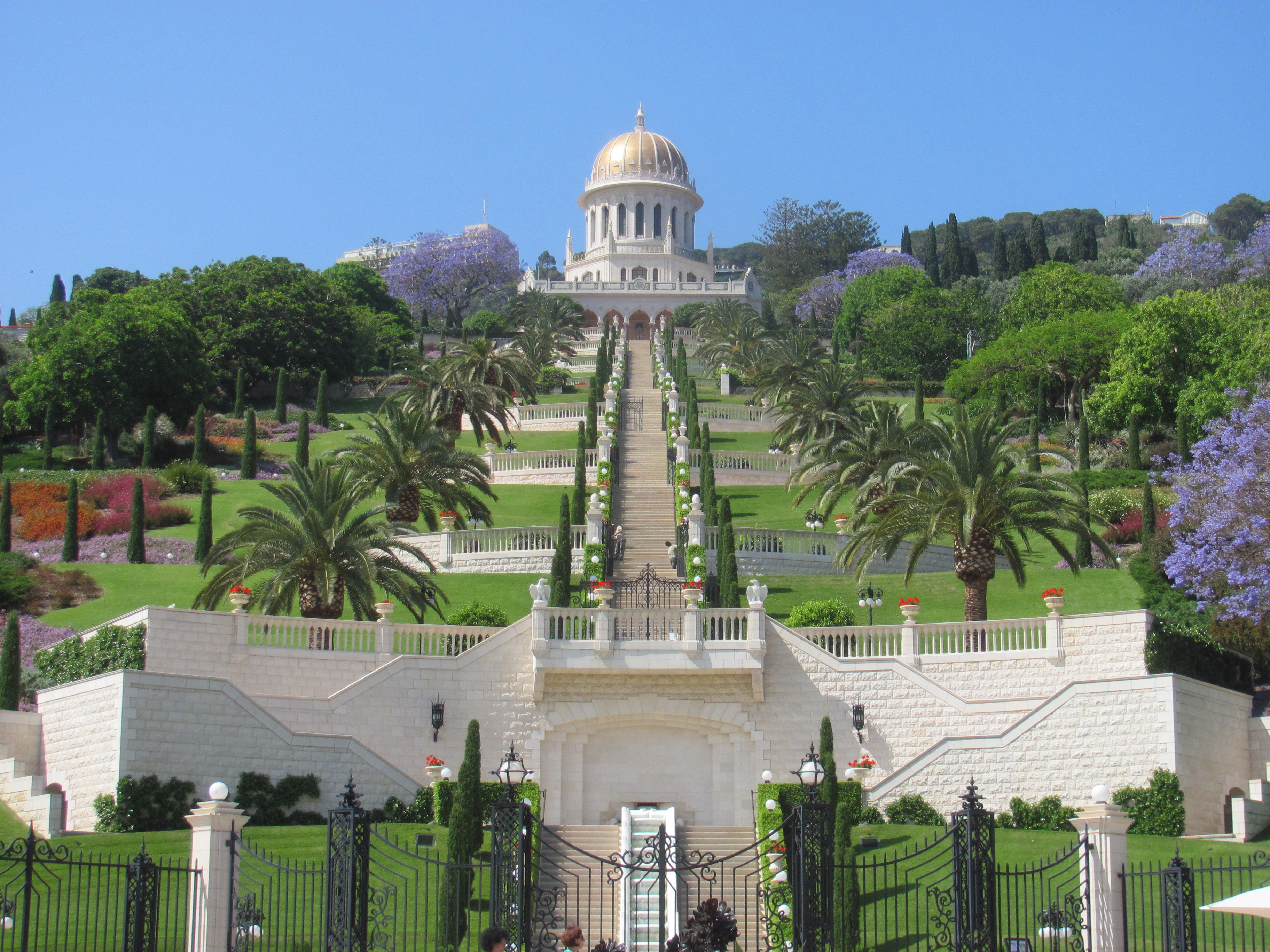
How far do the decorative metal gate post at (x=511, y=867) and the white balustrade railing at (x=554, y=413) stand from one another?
154ft

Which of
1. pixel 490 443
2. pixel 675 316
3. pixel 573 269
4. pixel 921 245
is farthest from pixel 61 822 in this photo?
pixel 921 245

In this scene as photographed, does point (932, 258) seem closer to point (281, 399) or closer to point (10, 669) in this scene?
point (281, 399)

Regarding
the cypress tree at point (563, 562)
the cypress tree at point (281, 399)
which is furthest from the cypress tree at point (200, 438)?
the cypress tree at point (563, 562)

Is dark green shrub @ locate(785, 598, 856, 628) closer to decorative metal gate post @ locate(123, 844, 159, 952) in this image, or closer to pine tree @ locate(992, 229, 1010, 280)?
decorative metal gate post @ locate(123, 844, 159, 952)

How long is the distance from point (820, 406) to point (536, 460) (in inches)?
403

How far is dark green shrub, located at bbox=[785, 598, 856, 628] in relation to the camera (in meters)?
31.1

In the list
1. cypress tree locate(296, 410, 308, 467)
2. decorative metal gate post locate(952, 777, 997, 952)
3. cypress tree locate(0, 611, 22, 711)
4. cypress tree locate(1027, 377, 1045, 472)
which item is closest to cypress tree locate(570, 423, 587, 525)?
cypress tree locate(296, 410, 308, 467)

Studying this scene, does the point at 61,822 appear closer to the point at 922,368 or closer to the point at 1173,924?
the point at 1173,924

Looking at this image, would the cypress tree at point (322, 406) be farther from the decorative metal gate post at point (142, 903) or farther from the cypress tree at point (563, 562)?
the decorative metal gate post at point (142, 903)

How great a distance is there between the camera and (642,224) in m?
125

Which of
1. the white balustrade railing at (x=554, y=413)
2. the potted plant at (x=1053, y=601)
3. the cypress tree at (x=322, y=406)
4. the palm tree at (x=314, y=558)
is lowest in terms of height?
the potted plant at (x=1053, y=601)

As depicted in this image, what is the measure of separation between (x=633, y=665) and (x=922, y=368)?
59011 millimetres

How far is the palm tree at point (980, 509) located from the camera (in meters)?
30.6

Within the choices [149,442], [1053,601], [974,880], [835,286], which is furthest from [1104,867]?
[835,286]
